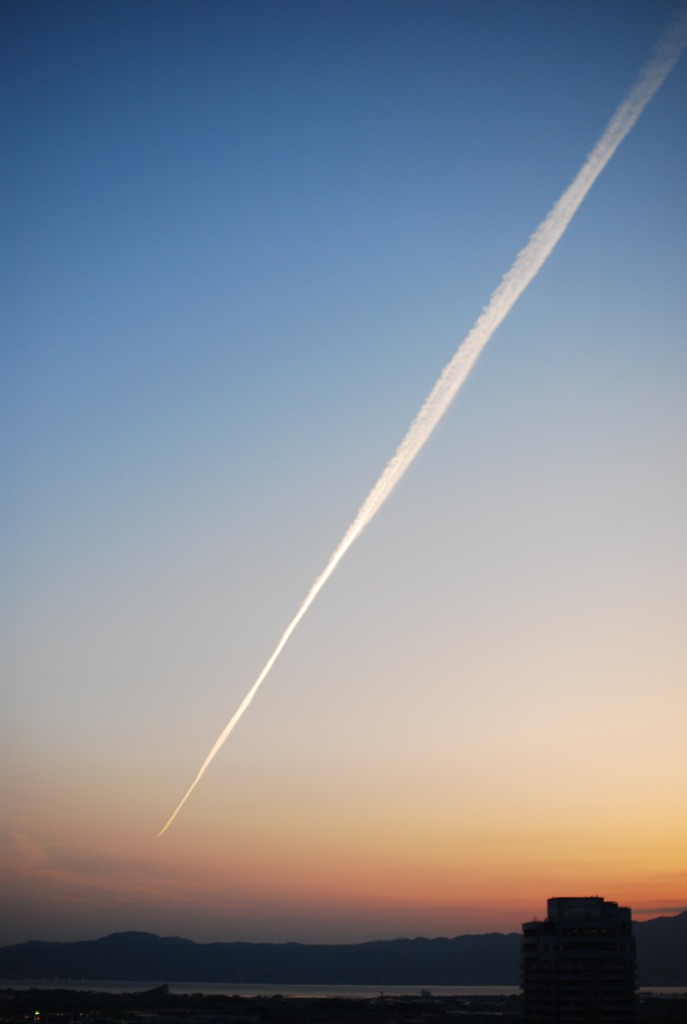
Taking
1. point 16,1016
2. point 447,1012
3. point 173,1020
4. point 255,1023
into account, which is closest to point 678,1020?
point 447,1012

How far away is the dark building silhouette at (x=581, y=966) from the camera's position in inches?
4232

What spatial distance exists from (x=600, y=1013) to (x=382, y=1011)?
9484 centimetres

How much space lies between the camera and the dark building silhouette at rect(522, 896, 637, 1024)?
10750cm

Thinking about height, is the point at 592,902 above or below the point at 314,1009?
above

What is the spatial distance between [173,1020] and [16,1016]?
26.1 meters

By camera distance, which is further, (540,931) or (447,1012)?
(447,1012)

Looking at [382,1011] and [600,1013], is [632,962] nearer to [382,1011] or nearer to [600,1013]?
[600,1013]

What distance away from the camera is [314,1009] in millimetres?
199000

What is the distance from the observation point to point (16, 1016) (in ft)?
536

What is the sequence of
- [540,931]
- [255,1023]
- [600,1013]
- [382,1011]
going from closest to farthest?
1. [600,1013]
2. [540,931]
3. [255,1023]
4. [382,1011]

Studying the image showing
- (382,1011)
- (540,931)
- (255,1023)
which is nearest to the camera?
(540,931)

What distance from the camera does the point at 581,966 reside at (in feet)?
358

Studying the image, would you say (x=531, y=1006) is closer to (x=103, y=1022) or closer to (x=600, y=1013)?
(x=600, y=1013)

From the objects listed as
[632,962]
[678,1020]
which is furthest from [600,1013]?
[678,1020]
